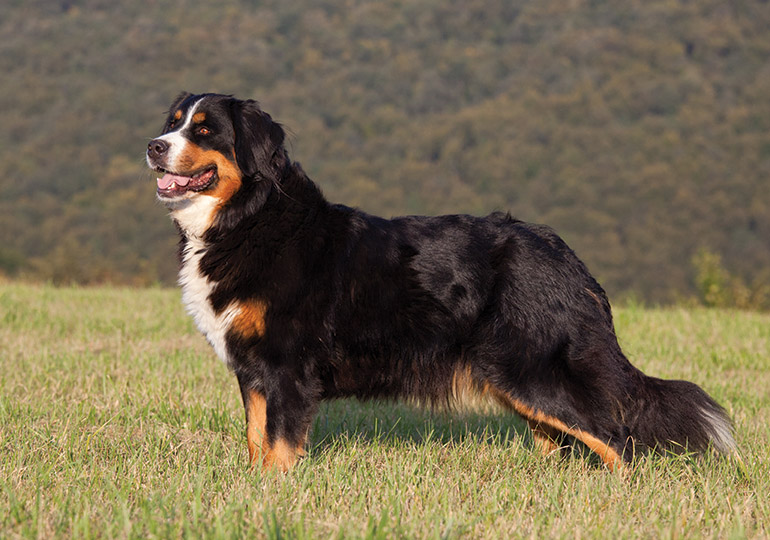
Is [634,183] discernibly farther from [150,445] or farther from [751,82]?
[150,445]

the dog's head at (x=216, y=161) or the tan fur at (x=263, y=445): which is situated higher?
the dog's head at (x=216, y=161)

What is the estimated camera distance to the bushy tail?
437 cm

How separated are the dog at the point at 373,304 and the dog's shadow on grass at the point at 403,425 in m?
0.70

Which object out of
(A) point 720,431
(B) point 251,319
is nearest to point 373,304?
(B) point 251,319

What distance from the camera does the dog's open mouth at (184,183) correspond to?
4.29 m

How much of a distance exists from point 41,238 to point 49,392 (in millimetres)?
51353

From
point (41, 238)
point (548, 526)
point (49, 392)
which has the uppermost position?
point (548, 526)

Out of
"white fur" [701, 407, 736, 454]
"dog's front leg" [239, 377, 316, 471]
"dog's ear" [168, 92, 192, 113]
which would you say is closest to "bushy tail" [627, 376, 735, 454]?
"white fur" [701, 407, 736, 454]

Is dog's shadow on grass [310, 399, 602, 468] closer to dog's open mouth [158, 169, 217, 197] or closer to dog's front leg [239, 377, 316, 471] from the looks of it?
dog's front leg [239, 377, 316, 471]

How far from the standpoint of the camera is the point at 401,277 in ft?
14.0

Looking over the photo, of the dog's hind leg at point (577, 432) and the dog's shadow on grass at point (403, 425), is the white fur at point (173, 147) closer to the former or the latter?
the dog's shadow on grass at point (403, 425)

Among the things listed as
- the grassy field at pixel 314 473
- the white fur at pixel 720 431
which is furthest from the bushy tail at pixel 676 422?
the grassy field at pixel 314 473

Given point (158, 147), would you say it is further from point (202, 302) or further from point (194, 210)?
point (202, 302)

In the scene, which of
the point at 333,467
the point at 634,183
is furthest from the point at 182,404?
the point at 634,183
